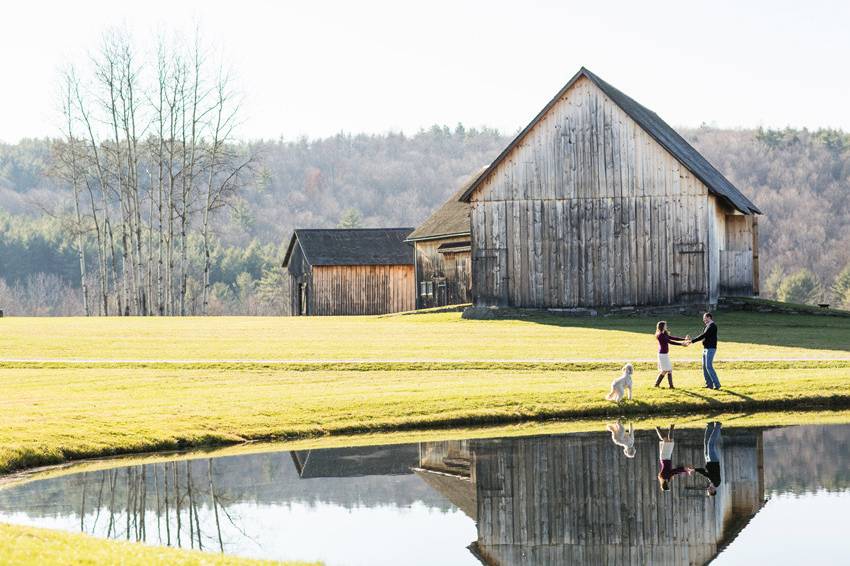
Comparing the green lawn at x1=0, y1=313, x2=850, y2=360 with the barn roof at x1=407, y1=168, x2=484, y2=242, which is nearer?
the green lawn at x1=0, y1=313, x2=850, y2=360

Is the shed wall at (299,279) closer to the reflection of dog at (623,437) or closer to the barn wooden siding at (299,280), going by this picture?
the barn wooden siding at (299,280)

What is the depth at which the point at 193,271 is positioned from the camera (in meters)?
147

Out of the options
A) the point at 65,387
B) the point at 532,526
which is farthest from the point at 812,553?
the point at 65,387

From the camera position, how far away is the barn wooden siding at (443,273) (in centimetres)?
6203

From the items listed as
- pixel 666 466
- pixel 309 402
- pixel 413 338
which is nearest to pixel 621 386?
pixel 666 466

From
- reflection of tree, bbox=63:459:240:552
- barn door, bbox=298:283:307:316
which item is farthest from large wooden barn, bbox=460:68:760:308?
reflection of tree, bbox=63:459:240:552

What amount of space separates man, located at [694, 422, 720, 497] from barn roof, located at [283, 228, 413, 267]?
48.2m

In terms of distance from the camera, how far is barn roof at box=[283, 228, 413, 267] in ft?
241

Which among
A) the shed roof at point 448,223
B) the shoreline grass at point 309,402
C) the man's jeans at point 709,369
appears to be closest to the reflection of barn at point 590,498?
the shoreline grass at point 309,402

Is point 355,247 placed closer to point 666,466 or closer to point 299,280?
point 299,280

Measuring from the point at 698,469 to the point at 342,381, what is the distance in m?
13.9

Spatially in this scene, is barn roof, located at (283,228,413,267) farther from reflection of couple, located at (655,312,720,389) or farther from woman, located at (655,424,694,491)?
woman, located at (655,424,694,491)

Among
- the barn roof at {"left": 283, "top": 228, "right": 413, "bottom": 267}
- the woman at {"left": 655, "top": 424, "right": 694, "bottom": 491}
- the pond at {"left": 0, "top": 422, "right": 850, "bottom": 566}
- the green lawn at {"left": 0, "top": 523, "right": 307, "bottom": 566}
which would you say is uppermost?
the barn roof at {"left": 283, "top": 228, "right": 413, "bottom": 267}

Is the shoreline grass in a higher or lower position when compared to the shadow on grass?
lower
